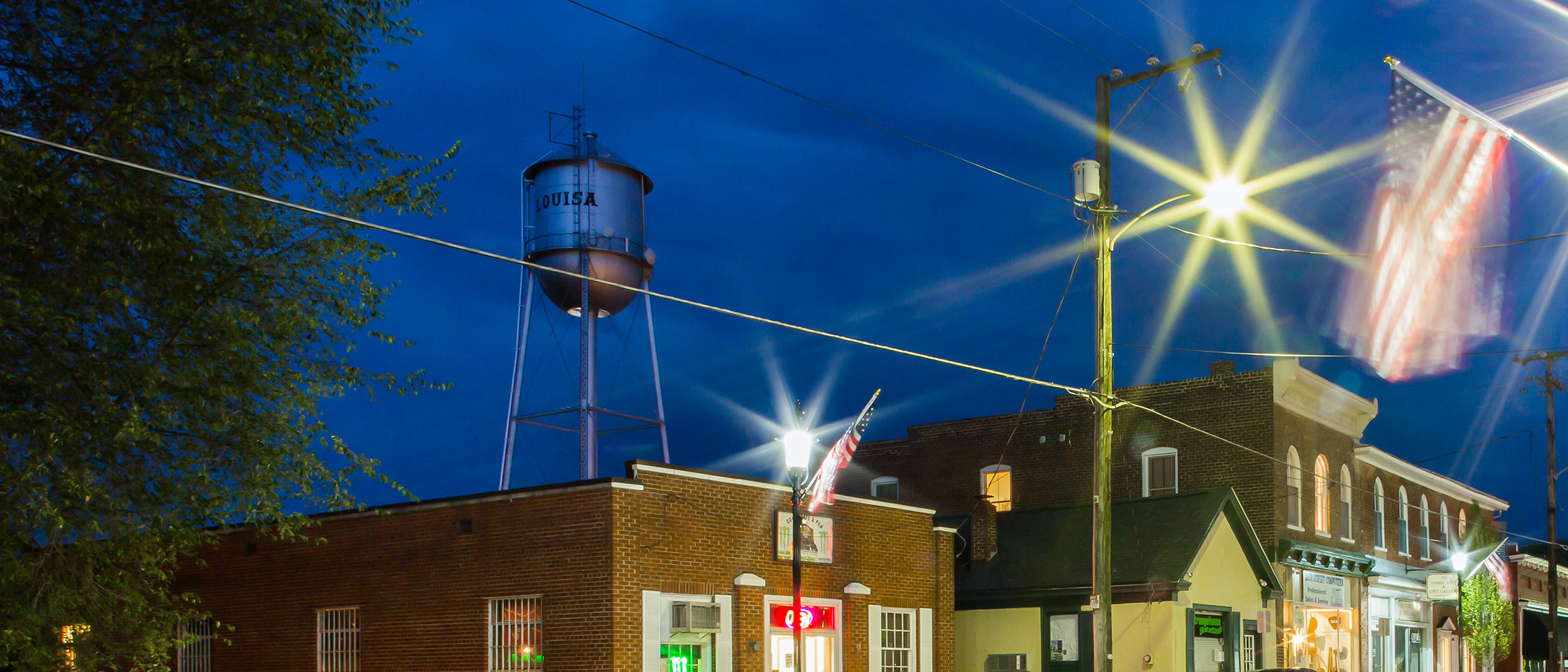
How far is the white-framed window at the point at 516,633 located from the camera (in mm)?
21531

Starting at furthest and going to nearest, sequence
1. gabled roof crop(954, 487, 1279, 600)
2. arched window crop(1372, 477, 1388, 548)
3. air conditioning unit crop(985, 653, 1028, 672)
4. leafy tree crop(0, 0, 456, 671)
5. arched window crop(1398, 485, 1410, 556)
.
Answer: arched window crop(1398, 485, 1410, 556) → arched window crop(1372, 477, 1388, 548) → air conditioning unit crop(985, 653, 1028, 672) → gabled roof crop(954, 487, 1279, 600) → leafy tree crop(0, 0, 456, 671)

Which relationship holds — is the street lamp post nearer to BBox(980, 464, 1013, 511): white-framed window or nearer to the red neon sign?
the red neon sign

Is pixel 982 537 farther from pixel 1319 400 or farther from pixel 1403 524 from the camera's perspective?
pixel 1403 524

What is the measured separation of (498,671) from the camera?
21859 millimetres

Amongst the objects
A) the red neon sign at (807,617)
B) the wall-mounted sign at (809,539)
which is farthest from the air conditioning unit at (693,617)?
the wall-mounted sign at (809,539)

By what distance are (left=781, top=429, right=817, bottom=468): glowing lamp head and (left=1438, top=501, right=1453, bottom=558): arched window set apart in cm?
3498

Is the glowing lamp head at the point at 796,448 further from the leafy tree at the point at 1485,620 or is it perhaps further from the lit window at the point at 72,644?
the leafy tree at the point at 1485,620

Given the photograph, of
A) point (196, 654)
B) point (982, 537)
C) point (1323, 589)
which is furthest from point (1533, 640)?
point (196, 654)

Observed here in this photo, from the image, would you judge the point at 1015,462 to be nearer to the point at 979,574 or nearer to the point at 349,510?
the point at 979,574

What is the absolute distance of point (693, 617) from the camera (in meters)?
21.8

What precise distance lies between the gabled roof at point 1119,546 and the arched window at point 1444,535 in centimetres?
1722

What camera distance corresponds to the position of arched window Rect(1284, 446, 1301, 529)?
1358 inches

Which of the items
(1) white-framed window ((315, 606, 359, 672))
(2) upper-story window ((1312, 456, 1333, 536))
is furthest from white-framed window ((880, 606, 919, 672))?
(2) upper-story window ((1312, 456, 1333, 536))

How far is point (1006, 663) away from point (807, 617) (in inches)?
283
